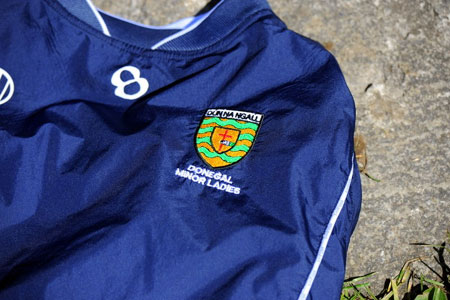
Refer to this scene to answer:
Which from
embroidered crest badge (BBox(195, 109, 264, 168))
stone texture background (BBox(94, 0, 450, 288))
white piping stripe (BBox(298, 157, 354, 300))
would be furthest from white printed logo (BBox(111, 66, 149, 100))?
white piping stripe (BBox(298, 157, 354, 300))

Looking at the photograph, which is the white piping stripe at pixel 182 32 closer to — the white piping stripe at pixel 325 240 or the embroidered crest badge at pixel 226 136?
the embroidered crest badge at pixel 226 136

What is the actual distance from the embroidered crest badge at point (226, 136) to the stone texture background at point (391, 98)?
16.4 inches

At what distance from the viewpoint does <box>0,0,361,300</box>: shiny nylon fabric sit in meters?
0.95

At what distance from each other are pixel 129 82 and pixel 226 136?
0.88 ft

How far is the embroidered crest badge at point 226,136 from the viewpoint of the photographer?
1046 mm

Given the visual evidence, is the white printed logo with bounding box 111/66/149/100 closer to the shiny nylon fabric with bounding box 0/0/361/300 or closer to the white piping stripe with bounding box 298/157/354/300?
the shiny nylon fabric with bounding box 0/0/361/300

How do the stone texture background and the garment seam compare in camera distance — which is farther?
the stone texture background

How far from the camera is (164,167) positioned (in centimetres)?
104

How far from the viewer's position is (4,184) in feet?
3.32

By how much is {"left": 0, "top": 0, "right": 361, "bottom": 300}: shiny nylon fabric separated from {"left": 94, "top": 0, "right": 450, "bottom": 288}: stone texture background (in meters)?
0.25

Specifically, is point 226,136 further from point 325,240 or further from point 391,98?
point 391,98

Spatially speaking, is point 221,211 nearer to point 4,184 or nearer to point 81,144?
point 81,144

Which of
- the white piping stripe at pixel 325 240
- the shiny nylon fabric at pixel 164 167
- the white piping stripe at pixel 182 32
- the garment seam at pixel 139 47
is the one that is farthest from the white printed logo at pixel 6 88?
the white piping stripe at pixel 325 240

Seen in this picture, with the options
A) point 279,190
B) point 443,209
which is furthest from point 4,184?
point 443,209
